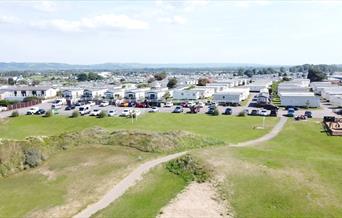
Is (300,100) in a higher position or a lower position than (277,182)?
higher

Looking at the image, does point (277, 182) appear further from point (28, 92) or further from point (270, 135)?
point (28, 92)

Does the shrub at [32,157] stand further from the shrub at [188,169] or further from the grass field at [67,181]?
the shrub at [188,169]

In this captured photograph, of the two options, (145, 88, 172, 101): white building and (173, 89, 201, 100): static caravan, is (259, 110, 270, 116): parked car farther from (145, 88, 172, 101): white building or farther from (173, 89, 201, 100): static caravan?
(145, 88, 172, 101): white building

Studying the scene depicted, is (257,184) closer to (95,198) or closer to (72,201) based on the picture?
(95,198)

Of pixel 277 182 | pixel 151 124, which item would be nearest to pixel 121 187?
pixel 277 182

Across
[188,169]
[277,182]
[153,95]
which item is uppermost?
[277,182]

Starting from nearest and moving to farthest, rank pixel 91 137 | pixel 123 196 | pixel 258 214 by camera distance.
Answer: pixel 258 214 < pixel 123 196 < pixel 91 137

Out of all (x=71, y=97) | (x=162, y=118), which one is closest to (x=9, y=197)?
(x=162, y=118)
